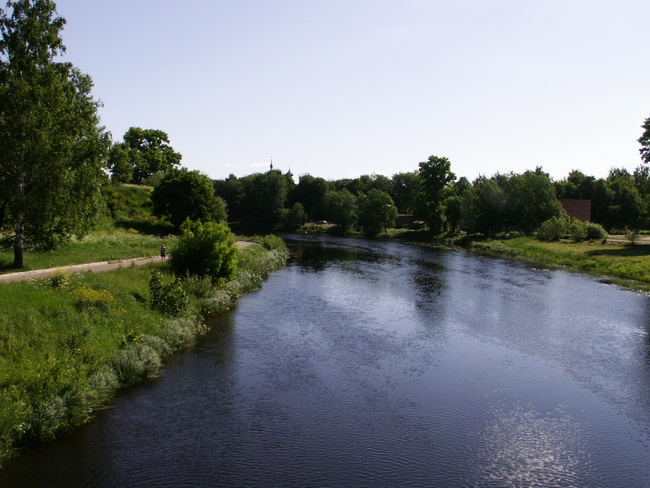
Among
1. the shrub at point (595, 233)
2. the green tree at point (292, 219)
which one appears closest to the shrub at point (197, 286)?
the shrub at point (595, 233)

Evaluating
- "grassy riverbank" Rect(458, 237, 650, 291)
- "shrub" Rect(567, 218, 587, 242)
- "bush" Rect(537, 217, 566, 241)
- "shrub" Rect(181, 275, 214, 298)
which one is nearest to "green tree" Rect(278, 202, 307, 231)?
"grassy riverbank" Rect(458, 237, 650, 291)

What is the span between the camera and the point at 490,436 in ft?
48.9

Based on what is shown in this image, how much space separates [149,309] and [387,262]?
3516cm

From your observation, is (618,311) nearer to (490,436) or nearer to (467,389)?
(467,389)

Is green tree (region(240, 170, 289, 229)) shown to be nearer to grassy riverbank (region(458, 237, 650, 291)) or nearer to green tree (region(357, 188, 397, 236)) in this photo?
green tree (region(357, 188, 397, 236))

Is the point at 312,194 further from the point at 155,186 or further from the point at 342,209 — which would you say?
the point at 155,186

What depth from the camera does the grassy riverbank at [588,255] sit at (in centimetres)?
4483

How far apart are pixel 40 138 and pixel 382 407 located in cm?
2075

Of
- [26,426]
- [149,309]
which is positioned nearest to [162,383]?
[26,426]

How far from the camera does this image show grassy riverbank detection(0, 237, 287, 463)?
13602 millimetres

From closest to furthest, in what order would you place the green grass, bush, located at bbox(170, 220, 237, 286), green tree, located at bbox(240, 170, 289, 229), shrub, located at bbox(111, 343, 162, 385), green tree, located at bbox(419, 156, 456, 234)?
shrub, located at bbox(111, 343, 162, 385), the green grass, bush, located at bbox(170, 220, 237, 286), green tree, located at bbox(419, 156, 456, 234), green tree, located at bbox(240, 170, 289, 229)

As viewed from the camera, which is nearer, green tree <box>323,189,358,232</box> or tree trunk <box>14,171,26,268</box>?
tree trunk <box>14,171,26,268</box>

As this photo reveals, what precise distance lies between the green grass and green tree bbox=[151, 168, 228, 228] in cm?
1355

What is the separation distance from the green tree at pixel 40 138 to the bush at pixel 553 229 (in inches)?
2392
